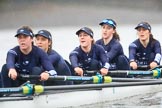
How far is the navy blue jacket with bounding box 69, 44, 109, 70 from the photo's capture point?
19.6 ft

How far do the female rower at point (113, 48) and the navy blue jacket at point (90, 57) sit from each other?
0.30 meters

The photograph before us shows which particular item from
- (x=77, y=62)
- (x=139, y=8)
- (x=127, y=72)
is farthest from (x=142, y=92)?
(x=139, y=8)

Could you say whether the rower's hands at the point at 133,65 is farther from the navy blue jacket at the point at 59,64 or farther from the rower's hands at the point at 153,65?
the navy blue jacket at the point at 59,64

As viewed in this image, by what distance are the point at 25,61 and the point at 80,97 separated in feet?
2.36

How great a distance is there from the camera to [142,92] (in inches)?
218

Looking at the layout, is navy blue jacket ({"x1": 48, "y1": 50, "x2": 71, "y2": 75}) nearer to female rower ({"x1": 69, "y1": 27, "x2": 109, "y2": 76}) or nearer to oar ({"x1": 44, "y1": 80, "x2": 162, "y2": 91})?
female rower ({"x1": 69, "y1": 27, "x2": 109, "y2": 76})

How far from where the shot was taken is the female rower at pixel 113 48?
632 centimetres

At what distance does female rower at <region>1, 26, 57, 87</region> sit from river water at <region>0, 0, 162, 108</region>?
2499mm

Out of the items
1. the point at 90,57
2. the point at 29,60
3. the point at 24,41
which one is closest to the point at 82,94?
the point at 29,60

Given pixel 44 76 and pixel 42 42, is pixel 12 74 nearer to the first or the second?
pixel 44 76

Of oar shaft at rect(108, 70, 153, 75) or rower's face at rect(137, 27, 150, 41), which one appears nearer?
oar shaft at rect(108, 70, 153, 75)

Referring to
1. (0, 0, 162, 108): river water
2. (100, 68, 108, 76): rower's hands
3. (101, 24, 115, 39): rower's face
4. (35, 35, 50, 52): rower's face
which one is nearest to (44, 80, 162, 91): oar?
(100, 68, 108, 76): rower's hands

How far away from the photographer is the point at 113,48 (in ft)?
21.1

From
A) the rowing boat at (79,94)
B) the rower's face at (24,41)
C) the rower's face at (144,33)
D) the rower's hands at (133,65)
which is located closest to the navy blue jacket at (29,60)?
the rower's face at (24,41)
